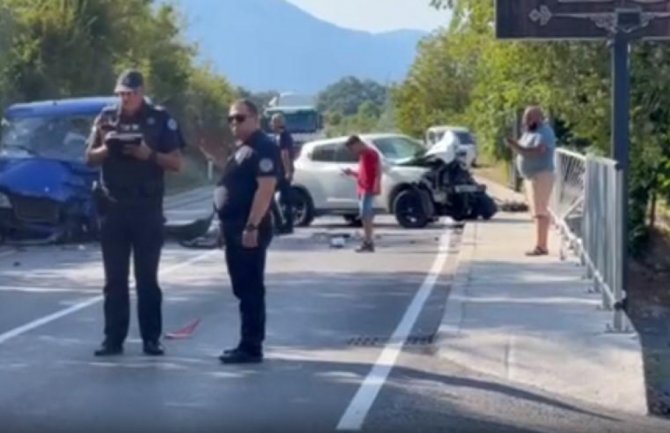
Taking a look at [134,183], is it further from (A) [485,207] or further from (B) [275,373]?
(A) [485,207]

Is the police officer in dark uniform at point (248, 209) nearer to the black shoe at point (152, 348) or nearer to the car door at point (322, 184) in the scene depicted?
the black shoe at point (152, 348)

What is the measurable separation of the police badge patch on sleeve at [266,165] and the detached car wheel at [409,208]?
18.4m

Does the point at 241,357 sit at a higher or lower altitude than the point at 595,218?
lower

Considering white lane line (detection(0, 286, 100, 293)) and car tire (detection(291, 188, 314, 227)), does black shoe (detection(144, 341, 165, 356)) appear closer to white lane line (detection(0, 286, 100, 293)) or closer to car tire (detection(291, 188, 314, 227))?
white lane line (detection(0, 286, 100, 293))

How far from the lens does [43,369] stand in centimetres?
1328

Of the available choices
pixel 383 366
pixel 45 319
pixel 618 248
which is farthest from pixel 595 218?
pixel 45 319

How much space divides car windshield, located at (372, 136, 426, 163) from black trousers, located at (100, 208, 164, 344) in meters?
19.5

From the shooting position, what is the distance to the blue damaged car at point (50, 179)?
2695cm

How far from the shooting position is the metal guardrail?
14.9m

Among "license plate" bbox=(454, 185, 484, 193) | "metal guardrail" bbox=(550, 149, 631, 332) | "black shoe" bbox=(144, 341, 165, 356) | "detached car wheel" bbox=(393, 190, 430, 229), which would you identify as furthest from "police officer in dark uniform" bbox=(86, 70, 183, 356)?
"license plate" bbox=(454, 185, 484, 193)

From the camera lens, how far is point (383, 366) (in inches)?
529

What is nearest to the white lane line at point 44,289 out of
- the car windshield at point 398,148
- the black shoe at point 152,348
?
the black shoe at point 152,348

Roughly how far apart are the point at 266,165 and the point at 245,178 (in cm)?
19

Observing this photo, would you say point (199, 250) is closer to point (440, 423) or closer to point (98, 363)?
point (98, 363)
